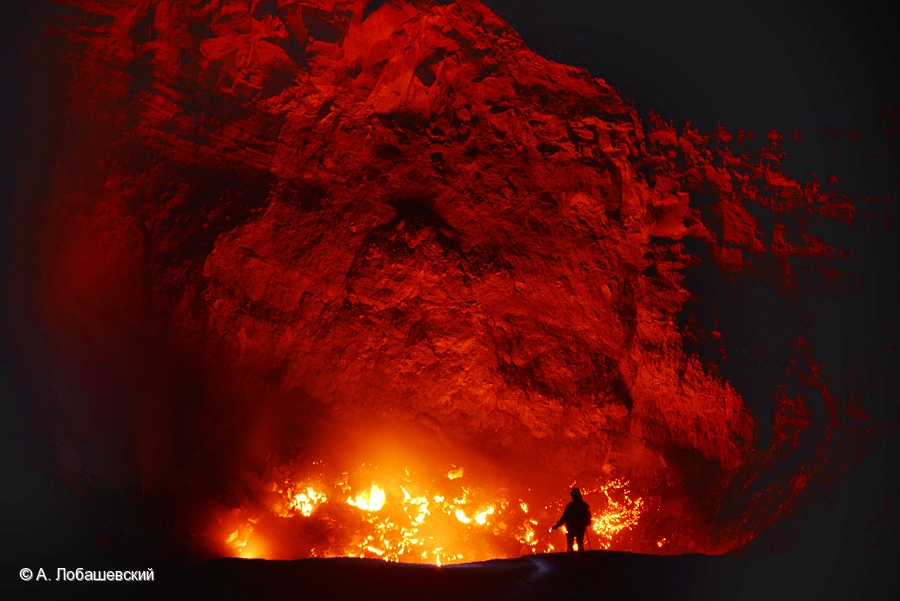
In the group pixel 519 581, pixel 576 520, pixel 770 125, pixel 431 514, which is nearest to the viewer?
pixel 519 581

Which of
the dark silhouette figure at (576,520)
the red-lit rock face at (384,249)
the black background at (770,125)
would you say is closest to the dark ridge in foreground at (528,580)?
the dark silhouette figure at (576,520)

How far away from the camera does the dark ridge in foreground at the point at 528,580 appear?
5035mm

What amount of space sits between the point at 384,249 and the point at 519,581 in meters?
5.21

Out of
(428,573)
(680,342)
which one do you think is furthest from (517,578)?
(680,342)

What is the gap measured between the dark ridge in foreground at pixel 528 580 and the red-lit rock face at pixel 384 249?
Answer: 8.54 feet

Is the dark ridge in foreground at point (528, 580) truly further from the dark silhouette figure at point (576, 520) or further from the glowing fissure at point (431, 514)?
the glowing fissure at point (431, 514)

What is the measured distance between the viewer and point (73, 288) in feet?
25.2

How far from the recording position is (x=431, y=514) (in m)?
10.1

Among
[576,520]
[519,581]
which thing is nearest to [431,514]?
[576,520]

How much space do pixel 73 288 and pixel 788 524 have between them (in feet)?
31.9

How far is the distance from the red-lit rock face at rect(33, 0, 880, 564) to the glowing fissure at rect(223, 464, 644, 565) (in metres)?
0.33

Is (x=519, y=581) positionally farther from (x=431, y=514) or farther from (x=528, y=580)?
(x=431, y=514)

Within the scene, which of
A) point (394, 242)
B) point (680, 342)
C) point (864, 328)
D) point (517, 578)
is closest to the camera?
point (517, 578)

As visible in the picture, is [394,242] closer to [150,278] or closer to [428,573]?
[150,278]
